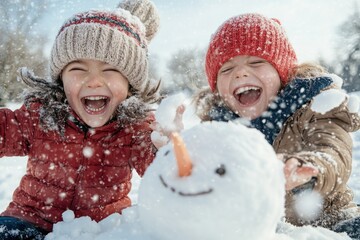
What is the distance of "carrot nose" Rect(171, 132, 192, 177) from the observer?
84 cm

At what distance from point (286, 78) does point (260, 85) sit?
23 cm

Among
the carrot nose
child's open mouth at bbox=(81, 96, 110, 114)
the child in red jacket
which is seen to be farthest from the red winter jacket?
the carrot nose

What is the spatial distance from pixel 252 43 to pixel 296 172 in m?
1.29

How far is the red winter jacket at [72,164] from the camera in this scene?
2.14 m

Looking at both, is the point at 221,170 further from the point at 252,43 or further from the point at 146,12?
the point at 146,12

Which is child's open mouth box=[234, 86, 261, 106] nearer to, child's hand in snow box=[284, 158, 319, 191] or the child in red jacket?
the child in red jacket

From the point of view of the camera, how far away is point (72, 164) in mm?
2193

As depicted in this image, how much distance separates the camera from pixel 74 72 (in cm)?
223

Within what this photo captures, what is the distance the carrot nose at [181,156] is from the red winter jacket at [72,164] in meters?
1.26

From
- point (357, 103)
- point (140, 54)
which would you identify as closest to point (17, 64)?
point (140, 54)

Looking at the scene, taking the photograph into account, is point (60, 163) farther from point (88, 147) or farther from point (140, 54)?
point (140, 54)

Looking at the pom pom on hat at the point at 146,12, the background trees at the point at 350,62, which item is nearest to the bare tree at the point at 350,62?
the background trees at the point at 350,62

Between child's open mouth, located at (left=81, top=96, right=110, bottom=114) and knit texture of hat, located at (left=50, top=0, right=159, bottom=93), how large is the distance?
0.67ft

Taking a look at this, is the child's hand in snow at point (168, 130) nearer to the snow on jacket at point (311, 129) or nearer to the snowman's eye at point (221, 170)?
the snow on jacket at point (311, 129)
